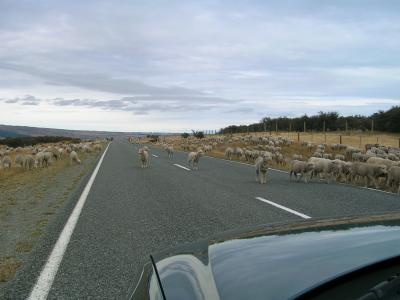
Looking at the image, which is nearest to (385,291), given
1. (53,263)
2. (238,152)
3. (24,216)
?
(53,263)

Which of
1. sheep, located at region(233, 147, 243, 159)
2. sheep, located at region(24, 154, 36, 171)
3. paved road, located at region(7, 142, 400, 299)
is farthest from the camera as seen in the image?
sheep, located at region(233, 147, 243, 159)

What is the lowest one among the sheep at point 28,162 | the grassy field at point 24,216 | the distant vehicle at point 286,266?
the sheep at point 28,162

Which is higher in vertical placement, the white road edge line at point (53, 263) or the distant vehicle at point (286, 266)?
the distant vehicle at point (286, 266)

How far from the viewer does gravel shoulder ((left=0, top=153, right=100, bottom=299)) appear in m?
5.83

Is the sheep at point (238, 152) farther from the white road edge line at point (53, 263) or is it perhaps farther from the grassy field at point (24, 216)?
the white road edge line at point (53, 263)

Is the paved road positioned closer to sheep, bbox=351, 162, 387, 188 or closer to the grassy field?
the grassy field

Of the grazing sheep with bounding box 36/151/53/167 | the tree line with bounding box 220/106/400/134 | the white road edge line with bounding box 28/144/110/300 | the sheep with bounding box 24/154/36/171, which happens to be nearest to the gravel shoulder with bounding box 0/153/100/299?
the white road edge line with bounding box 28/144/110/300

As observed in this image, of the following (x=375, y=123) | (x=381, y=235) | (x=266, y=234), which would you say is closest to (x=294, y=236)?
(x=266, y=234)

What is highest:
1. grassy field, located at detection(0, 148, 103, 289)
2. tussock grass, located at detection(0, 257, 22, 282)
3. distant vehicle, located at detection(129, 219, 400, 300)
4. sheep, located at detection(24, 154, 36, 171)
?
distant vehicle, located at detection(129, 219, 400, 300)

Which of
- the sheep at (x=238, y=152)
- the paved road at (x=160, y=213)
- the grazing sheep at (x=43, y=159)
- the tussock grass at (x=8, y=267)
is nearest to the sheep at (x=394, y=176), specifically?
the paved road at (x=160, y=213)

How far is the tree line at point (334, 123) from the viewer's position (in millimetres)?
70875

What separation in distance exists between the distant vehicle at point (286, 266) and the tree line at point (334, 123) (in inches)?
2233

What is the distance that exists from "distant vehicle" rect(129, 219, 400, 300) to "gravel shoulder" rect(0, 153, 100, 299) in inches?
120

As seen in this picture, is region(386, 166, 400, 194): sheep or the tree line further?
the tree line
